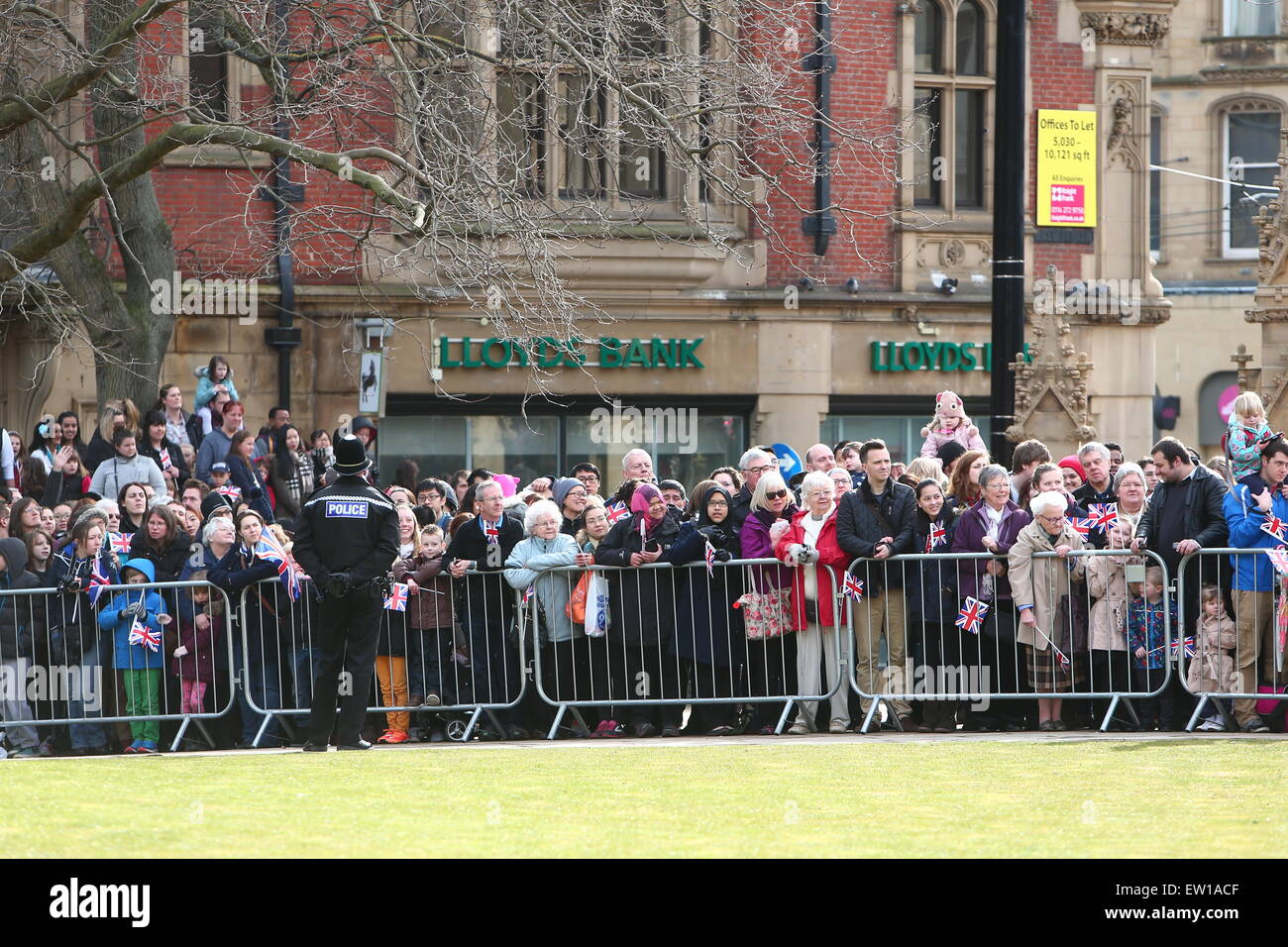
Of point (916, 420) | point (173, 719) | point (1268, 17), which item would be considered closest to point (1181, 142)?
point (1268, 17)

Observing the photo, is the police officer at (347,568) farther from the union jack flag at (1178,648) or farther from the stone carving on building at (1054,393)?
the stone carving on building at (1054,393)

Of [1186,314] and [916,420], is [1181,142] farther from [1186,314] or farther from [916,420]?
[916,420]

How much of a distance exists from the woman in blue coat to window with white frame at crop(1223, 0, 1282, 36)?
36737 mm

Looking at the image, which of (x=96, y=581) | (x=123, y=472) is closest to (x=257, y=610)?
(x=96, y=581)

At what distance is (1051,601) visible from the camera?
13102 mm

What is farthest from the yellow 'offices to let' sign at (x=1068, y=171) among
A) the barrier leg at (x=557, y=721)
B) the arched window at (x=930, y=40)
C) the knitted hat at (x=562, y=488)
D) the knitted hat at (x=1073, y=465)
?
the barrier leg at (x=557, y=721)

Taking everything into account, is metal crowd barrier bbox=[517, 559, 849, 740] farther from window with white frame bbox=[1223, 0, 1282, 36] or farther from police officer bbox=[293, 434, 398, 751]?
window with white frame bbox=[1223, 0, 1282, 36]

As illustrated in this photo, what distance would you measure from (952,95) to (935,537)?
46.4ft

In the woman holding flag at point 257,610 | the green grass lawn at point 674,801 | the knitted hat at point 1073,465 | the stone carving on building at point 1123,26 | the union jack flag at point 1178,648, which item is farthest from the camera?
the stone carving on building at point 1123,26

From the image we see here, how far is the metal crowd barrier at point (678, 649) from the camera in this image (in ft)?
44.0

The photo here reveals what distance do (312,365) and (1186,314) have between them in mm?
27563

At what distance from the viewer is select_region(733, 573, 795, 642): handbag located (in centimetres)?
1339

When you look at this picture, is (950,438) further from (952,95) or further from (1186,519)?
(952,95)

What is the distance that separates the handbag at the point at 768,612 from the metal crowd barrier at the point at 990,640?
446mm
